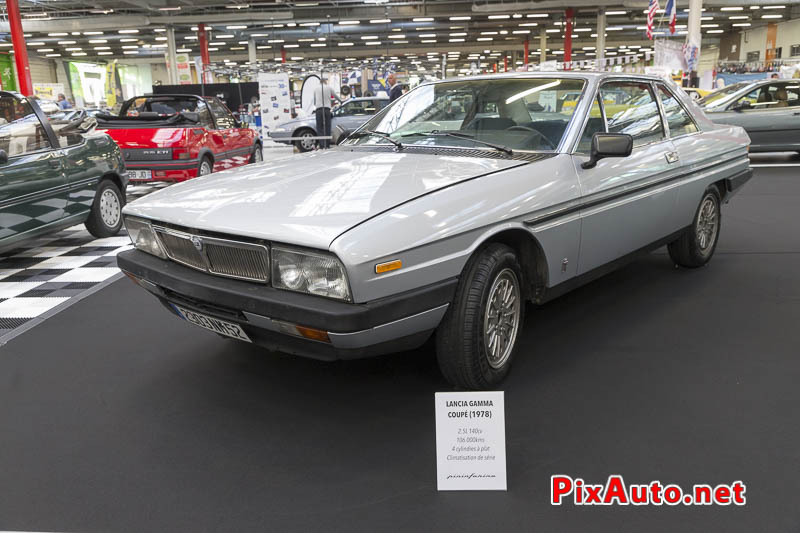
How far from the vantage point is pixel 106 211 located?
6.14m

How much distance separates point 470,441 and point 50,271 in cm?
423

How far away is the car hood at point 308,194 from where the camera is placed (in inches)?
87.9

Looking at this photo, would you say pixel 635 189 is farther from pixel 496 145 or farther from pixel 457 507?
pixel 457 507

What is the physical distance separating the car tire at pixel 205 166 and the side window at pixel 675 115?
6049 mm

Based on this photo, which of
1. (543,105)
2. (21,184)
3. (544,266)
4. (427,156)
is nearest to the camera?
A: (544,266)

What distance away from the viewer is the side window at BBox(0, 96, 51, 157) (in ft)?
16.1

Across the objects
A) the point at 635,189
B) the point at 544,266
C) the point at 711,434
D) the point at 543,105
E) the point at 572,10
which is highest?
the point at 572,10

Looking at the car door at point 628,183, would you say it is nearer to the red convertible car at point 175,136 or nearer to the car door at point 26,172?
the car door at point 26,172

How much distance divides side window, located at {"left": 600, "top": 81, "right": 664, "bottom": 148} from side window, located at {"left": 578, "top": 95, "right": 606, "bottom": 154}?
0.08 metres

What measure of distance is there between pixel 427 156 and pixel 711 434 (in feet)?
5.49

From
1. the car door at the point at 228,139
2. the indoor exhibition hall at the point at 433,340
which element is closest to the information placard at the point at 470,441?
the indoor exhibition hall at the point at 433,340

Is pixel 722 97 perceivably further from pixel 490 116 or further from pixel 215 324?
pixel 215 324

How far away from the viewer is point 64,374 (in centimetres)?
305

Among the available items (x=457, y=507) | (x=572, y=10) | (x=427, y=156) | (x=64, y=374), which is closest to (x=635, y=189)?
(x=427, y=156)
